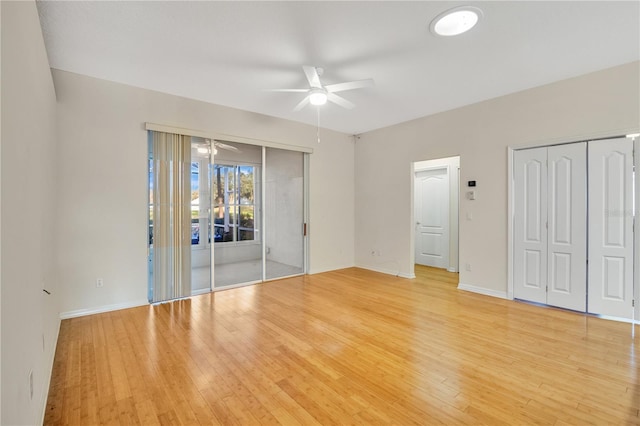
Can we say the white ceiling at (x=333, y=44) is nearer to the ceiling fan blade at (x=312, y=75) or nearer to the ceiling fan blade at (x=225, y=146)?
the ceiling fan blade at (x=312, y=75)

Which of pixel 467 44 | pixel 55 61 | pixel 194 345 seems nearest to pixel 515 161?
pixel 467 44

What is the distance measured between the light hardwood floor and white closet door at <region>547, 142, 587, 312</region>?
0.31 meters

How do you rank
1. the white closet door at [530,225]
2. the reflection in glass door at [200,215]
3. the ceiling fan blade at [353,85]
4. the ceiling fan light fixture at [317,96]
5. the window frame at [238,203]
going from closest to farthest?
the ceiling fan blade at [353,85]
the ceiling fan light fixture at [317,96]
the white closet door at [530,225]
the reflection in glass door at [200,215]
the window frame at [238,203]

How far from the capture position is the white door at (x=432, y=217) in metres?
6.54

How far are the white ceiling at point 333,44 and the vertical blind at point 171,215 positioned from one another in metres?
0.82

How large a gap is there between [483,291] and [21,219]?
5286mm

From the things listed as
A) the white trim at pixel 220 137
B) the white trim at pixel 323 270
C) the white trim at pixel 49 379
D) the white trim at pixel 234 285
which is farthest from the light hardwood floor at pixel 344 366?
the white trim at pixel 220 137

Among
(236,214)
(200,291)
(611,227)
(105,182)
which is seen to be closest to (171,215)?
(105,182)

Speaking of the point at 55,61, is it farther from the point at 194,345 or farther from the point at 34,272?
the point at 194,345

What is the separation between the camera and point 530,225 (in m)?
4.14

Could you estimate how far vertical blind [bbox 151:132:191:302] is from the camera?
4.08 metres

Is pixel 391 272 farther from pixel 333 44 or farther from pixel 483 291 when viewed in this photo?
pixel 333 44

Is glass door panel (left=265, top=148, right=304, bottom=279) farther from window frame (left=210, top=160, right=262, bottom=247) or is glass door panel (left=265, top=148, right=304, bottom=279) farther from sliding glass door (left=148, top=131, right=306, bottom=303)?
window frame (left=210, top=160, right=262, bottom=247)

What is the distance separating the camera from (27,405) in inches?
57.8
